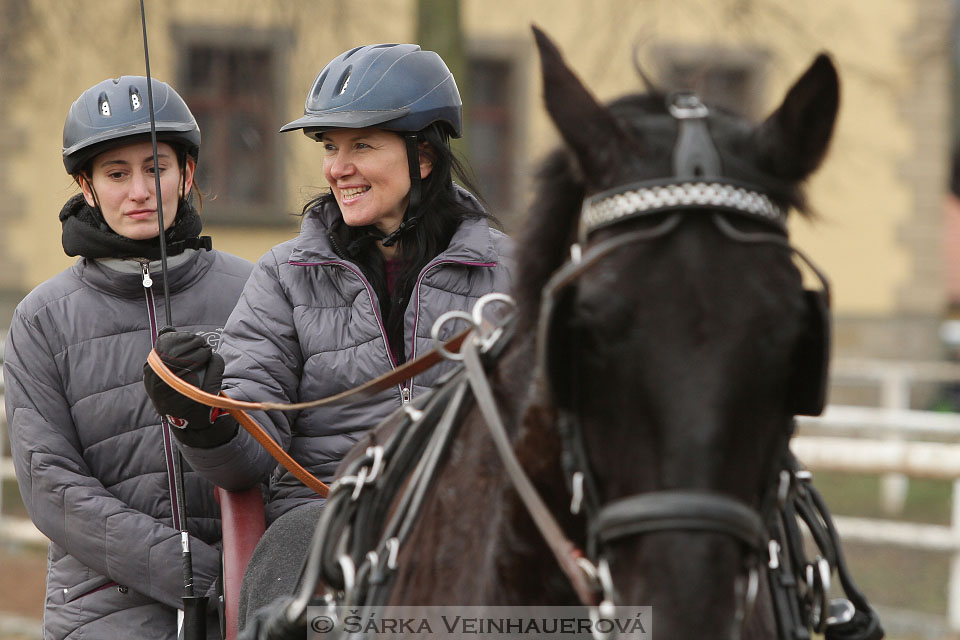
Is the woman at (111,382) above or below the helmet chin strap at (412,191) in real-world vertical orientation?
below

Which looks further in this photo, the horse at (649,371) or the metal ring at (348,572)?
the metal ring at (348,572)

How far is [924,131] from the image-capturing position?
18.5 metres

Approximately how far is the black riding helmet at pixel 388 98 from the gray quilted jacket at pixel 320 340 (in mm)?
227

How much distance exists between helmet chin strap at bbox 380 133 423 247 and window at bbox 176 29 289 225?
10.7 meters

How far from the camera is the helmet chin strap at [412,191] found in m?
3.50

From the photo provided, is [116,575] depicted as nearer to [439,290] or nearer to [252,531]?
[252,531]

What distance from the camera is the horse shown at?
1796 millimetres

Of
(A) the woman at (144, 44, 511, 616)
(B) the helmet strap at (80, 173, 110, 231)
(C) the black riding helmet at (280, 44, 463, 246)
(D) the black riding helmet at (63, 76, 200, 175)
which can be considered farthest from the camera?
(B) the helmet strap at (80, 173, 110, 231)

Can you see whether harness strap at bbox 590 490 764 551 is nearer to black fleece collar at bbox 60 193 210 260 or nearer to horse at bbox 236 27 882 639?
horse at bbox 236 27 882 639

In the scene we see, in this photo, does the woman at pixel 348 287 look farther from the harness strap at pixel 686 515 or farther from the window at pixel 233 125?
the window at pixel 233 125

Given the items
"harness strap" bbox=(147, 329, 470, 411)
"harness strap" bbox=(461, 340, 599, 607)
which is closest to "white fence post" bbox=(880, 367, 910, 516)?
"harness strap" bbox=(147, 329, 470, 411)

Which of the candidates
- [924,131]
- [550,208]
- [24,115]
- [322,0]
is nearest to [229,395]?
[550,208]

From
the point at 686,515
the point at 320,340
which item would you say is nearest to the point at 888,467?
the point at 320,340

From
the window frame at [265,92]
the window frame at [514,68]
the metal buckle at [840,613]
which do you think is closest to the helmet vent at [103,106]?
the metal buckle at [840,613]
